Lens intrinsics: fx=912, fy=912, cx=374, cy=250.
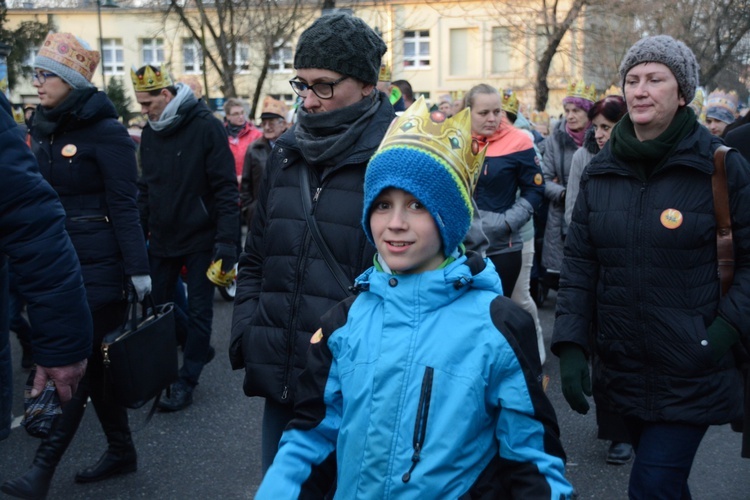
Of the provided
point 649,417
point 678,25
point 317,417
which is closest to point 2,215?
point 317,417

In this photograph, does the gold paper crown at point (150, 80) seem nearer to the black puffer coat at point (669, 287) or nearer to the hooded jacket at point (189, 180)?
the hooded jacket at point (189, 180)

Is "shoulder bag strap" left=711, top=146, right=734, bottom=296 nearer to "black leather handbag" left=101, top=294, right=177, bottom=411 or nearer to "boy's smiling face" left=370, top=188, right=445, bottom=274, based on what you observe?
"boy's smiling face" left=370, top=188, right=445, bottom=274

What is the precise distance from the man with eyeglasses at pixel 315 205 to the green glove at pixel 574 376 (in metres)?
0.91

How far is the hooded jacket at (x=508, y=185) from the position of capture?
5.95m

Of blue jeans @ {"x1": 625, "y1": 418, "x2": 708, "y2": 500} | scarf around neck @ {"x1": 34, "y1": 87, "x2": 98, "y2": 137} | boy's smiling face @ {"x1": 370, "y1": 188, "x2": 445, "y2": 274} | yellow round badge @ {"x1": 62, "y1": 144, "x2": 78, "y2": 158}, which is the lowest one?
blue jeans @ {"x1": 625, "y1": 418, "x2": 708, "y2": 500}

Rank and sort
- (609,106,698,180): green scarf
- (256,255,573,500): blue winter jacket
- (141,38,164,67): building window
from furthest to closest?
1. (141,38,164,67): building window
2. (609,106,698,180): green scarf
3. (256,255,573,500): blue winter jacket

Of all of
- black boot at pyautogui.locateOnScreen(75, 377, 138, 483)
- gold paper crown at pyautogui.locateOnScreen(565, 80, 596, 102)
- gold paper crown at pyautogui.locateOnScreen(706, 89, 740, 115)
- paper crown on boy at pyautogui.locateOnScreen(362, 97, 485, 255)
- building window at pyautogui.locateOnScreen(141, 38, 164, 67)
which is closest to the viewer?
paper crown on boy at pyautogui.locateOnScreen(362, 97, 485, 255)

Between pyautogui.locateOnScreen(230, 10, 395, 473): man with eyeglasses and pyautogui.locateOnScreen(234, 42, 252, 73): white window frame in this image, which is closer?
pyautogui.locateOnScreen(230, 10, 395, 473): man with eyeglasses

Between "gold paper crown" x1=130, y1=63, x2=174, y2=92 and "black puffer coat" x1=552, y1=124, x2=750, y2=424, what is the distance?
3.52 m

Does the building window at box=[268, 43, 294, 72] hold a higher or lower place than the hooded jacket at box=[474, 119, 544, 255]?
higher

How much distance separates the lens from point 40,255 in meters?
2.84

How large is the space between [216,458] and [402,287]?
10.9 feet

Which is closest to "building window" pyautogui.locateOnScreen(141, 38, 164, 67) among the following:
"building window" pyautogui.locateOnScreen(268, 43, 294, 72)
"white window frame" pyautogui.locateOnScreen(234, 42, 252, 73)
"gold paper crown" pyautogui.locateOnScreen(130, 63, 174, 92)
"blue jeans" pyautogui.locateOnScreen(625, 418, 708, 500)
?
"building window" pyautogui.locateOnScreen(268, 43, 294, 72)

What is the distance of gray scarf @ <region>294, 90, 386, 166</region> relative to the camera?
3.01 meters
